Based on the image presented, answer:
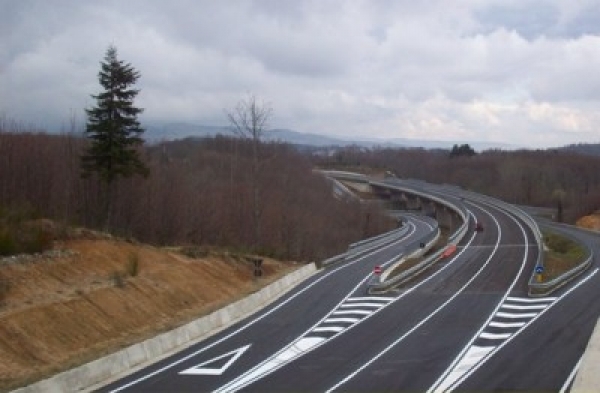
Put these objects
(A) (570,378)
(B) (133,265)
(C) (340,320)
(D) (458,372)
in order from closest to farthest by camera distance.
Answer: (A) (570,378) → (D) (458,372) → (C) (340,320) → (B) (133,265)

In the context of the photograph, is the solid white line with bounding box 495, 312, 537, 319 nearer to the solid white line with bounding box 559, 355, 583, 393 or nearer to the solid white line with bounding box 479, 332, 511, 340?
the solid white line with bounding box 479, 332, 511, 340

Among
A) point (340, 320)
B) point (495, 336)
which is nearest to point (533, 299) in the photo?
point (495, 336)

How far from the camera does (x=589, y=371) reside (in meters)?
19.6

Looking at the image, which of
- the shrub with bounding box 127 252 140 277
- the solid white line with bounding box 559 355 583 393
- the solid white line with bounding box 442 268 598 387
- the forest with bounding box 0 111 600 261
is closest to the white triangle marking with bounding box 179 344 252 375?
the solid white line with bounding box 442 268 598 387

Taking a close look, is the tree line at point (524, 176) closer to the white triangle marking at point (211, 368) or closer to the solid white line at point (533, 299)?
the solid white line at point (533, 299)

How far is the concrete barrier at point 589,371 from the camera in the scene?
18.0 m

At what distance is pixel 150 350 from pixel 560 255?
39850 mm

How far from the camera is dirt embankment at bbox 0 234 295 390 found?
2031 cm

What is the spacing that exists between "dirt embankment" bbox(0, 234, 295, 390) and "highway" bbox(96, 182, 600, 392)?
213 cm

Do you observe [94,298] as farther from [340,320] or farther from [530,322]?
[530,322]

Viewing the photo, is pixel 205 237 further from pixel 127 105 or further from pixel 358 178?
pixel 358 178

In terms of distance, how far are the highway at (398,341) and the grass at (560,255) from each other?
13.4 ft

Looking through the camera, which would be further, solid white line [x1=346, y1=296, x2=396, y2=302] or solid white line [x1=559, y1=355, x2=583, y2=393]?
solid white line [x1=346, y1=296, x2=396, y2=302]

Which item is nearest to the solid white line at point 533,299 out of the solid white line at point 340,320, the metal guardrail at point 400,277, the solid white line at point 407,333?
the solid white line at point 407,333
